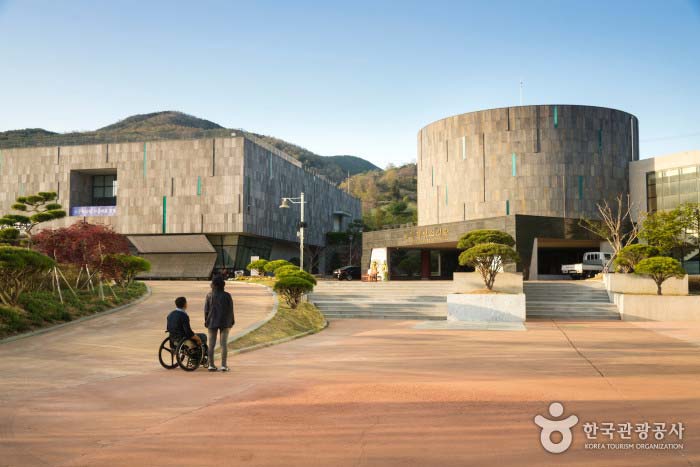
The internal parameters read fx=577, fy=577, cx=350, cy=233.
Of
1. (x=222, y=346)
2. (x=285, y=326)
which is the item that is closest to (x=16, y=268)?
(x=285, y=326)

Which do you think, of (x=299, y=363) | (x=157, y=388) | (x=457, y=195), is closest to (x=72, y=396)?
(x=157, y=388)

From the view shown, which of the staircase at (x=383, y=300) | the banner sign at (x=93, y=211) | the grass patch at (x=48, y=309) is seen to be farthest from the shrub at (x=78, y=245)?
the banner sign at (x=93, y=211)

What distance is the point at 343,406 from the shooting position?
7008 mm

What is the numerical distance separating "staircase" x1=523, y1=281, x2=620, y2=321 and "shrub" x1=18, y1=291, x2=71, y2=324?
17.3m

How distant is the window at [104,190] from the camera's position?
56.2 m

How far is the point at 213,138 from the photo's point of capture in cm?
5125

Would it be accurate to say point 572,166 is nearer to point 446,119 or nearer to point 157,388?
point 446,119

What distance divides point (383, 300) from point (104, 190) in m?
40.5

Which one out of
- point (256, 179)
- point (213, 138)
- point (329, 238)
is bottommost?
point (329, 238)

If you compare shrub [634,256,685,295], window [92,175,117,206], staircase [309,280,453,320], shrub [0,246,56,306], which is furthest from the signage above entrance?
window [92,175,117,206]

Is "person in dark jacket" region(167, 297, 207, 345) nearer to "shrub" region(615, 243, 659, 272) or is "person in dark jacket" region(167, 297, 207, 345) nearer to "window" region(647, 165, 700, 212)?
"shrub" region(615, 243, 659, 272)

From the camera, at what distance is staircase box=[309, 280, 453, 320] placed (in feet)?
78.2

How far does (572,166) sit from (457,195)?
9521 millimetres

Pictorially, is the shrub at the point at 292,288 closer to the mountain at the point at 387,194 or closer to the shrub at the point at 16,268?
the shrub at the point at 16,268
